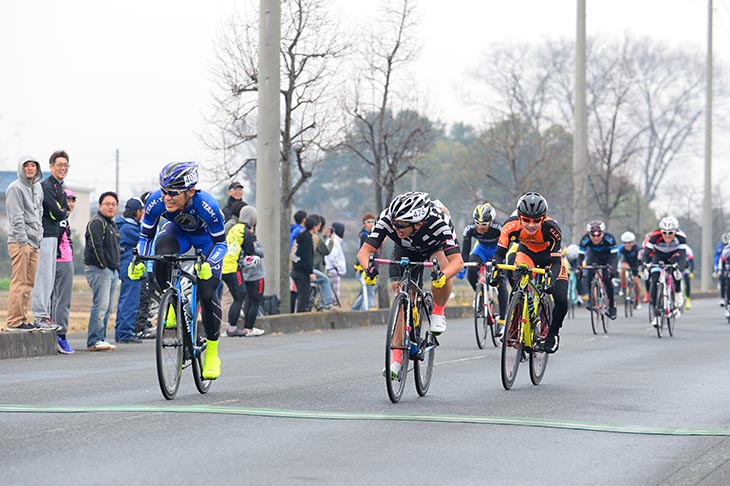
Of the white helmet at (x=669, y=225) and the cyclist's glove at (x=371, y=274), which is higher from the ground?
the white helmet at (x=669, y=225)

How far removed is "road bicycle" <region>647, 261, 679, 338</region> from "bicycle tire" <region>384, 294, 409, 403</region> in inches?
454

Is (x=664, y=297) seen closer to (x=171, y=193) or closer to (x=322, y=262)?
(x=322, y=262)

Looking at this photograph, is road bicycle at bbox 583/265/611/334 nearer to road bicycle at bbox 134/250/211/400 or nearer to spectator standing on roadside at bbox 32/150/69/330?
spectator standing on roadside at bbox 32/150/69/330

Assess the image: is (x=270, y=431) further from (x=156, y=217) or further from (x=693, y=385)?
(x=693, y=385)

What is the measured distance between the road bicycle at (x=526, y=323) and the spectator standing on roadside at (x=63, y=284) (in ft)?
19.2

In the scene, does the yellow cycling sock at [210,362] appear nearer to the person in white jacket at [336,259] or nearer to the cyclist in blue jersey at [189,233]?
the cyclist in blue jersey at [189,233]

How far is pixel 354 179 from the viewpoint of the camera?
89.2 meters

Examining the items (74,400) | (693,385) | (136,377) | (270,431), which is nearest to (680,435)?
(270,431)

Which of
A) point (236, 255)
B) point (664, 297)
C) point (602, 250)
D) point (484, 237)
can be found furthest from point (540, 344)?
point (602, 250)

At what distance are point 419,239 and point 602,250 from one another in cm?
1278

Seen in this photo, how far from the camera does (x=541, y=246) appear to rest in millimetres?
13383

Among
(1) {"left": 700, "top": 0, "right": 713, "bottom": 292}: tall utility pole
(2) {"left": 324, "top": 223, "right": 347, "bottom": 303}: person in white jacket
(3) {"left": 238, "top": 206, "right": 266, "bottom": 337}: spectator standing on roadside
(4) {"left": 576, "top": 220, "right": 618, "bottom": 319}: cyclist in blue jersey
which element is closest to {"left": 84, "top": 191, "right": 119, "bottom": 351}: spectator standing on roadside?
(3) {"left": 238, "top": 206, "right": 266, "bottom": 337}: spectator standing on roadside

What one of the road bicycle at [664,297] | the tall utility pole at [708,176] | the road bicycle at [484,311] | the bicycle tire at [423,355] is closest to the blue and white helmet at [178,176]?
the bicycle tire at [423,355]

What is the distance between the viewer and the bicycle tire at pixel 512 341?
1195 cm
